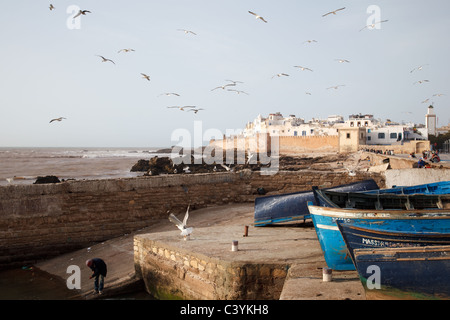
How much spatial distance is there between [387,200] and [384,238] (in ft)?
7.34

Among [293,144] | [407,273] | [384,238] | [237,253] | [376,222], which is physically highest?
[293,144]

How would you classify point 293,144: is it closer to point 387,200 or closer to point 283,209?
point 283,209

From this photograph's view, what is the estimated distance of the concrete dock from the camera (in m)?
5.22

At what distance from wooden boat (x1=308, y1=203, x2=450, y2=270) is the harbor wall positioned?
19.5 feet

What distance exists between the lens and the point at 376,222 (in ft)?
18.9

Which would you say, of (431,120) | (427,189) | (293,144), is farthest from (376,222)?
(431,120)

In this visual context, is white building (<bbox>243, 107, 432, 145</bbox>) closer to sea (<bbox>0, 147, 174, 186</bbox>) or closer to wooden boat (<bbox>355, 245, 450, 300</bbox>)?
sea (<bbox>0, 147, 174, 186</bbox>)

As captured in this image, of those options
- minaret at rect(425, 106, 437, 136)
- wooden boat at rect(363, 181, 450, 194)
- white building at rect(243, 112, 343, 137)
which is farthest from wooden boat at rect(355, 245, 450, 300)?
minaret at rect(425, 106, 437, 136)

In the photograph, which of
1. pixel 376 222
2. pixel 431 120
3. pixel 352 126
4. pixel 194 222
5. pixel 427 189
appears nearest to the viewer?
pixel 376 222

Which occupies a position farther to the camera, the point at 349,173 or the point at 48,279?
the point at 349,173

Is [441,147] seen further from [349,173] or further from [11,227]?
[11,227]

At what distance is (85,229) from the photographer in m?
9.86
